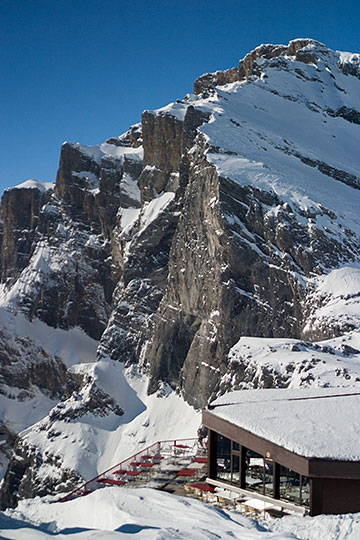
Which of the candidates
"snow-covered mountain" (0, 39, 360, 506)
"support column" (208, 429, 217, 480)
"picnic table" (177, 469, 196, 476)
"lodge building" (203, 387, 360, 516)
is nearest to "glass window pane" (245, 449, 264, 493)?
"lodge building" (203, 387, 360, 516)

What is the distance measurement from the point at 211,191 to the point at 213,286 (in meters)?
9.71

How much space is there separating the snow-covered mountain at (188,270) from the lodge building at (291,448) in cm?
1657

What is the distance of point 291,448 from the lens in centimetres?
2388

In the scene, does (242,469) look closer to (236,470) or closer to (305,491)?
(236,470)

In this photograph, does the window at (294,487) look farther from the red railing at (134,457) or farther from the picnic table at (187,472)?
the red railing at (134,457)

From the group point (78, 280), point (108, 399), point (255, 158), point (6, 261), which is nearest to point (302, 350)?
point (255, 158)

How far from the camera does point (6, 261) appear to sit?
14175cm

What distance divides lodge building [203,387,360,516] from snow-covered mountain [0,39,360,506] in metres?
16.6

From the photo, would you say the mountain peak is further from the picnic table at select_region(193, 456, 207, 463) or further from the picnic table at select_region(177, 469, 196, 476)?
the picnic table at select_region(177, 469, 196, 476)

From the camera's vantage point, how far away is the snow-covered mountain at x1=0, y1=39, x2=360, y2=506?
6091 centimetres

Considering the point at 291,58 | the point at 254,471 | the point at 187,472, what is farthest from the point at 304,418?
the point at 291,58

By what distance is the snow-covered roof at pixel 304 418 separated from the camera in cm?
2359

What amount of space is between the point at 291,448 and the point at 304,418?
92.8 inches

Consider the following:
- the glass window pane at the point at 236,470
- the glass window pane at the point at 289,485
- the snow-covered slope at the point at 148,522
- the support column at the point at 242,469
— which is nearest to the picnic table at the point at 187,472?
the glass window pane at the point at 236,470
